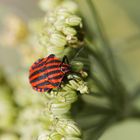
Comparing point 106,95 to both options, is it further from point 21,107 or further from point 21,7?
point 21,7

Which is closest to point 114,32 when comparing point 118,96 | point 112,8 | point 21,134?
point 112,8

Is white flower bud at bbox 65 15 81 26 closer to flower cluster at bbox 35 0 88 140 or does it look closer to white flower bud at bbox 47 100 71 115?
flower cluster at bbox 35 0 88 140

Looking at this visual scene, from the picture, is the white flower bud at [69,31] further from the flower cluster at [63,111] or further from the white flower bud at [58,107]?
the white flower bud at [58,107]

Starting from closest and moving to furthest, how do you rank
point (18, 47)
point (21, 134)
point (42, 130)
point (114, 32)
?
point (42, 130) → point (21, 134) → point (114, 32) → point (18, 47)

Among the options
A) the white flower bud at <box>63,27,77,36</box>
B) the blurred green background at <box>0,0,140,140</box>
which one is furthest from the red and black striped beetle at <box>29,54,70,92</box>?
the blurred green background at <box>0,0,140,140</box>

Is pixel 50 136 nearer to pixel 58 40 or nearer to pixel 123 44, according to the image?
pixel 58 40

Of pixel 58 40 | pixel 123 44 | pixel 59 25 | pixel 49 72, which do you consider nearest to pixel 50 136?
pixel 49 72
